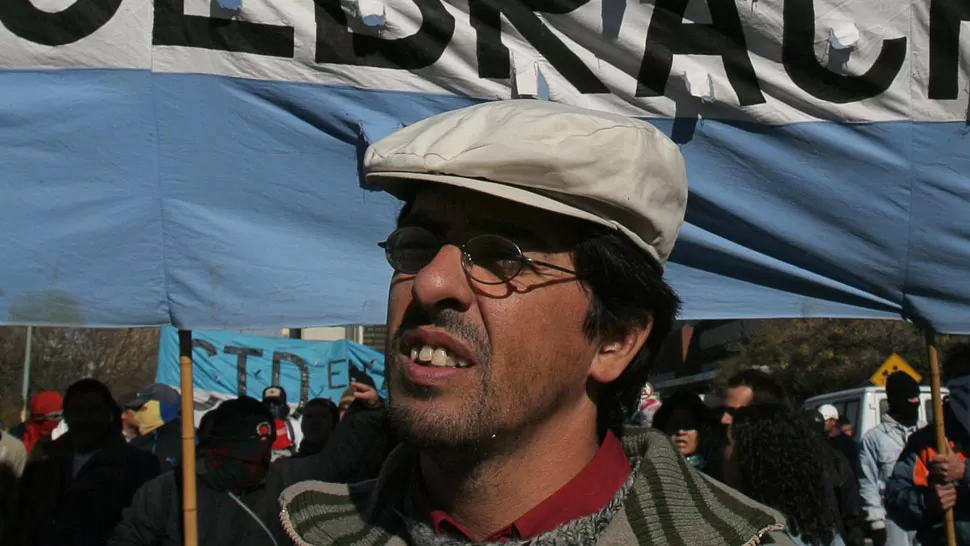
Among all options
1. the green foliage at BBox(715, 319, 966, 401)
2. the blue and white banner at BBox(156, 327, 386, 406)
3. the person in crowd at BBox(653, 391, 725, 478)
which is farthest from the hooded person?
the green foliage at BBox(715, 319, 966, 401)

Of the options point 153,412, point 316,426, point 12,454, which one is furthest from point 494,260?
point 153,412

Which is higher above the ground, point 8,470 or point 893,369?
point 8,470

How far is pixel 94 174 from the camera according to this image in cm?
365

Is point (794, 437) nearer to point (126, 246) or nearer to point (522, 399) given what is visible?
point (126, 246)

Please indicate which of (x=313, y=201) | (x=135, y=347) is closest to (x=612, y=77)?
(x=313, y=201)

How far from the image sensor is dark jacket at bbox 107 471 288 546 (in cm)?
471

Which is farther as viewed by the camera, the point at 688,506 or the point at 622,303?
the point at 622,303

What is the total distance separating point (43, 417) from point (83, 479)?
146 inches

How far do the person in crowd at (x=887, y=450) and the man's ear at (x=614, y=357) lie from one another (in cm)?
607

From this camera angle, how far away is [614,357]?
6.56 ft

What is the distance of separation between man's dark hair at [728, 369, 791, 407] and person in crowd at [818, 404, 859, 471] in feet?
10.0

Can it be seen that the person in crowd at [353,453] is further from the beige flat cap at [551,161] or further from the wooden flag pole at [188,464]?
the beige flat cap at [551,161]

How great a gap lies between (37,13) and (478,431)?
2.50 m

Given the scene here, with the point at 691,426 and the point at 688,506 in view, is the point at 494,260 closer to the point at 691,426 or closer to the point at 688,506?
the point at 688,506
